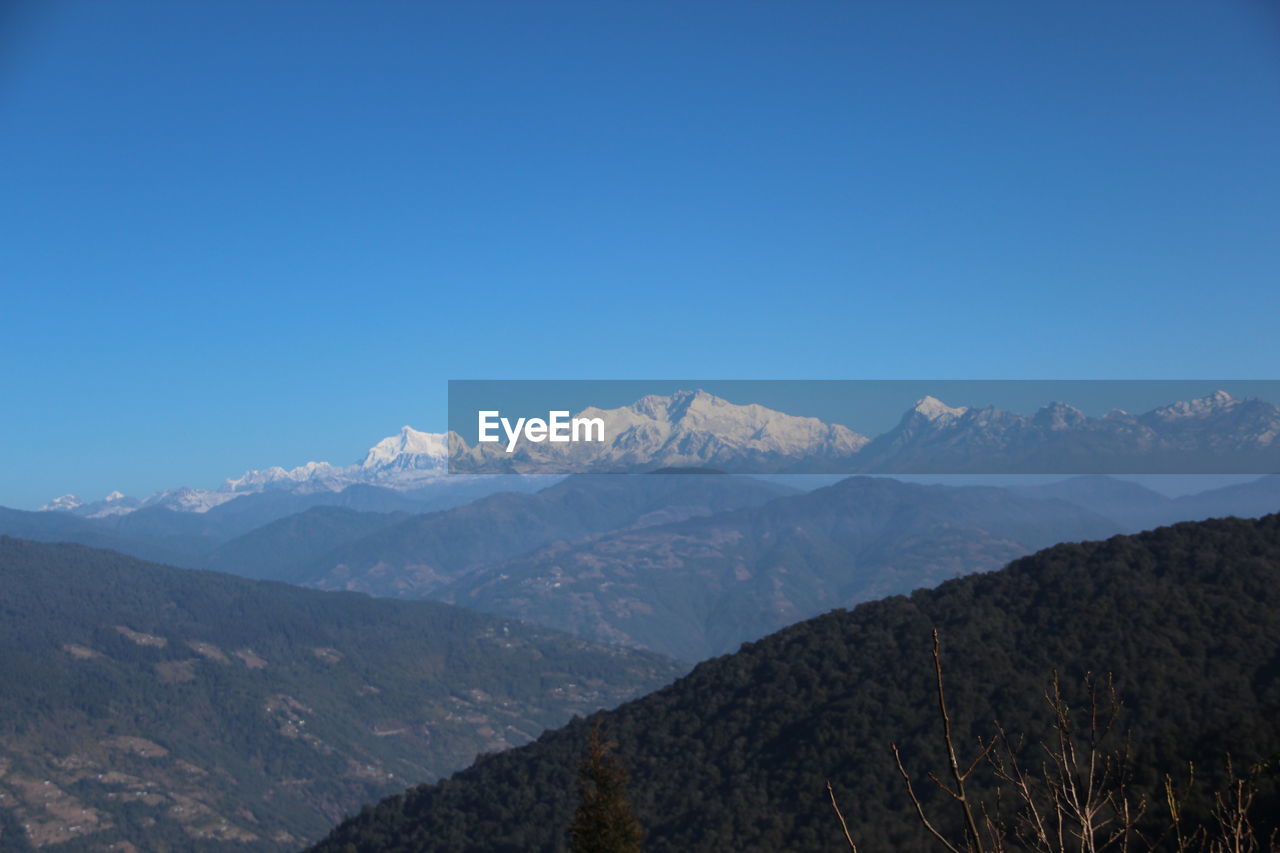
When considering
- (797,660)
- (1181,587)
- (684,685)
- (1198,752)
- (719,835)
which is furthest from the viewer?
(684,685)

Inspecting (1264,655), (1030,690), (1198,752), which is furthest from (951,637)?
(1198,752)

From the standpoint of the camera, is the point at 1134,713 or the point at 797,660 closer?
the point at 1134,713

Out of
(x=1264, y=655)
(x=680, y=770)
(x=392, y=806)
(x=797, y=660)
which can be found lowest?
(x=392, y=806)

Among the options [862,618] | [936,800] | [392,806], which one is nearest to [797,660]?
[862,618]

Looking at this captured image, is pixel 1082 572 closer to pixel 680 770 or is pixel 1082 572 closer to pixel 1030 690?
pixel 1030 690

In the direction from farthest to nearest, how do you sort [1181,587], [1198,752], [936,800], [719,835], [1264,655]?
[1181,587]
[719,835]
[1264,655]
[936,800]
[1198,752]

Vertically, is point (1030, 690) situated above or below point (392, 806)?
above

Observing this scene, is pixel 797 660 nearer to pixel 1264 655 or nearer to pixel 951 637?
pixel 951 637
